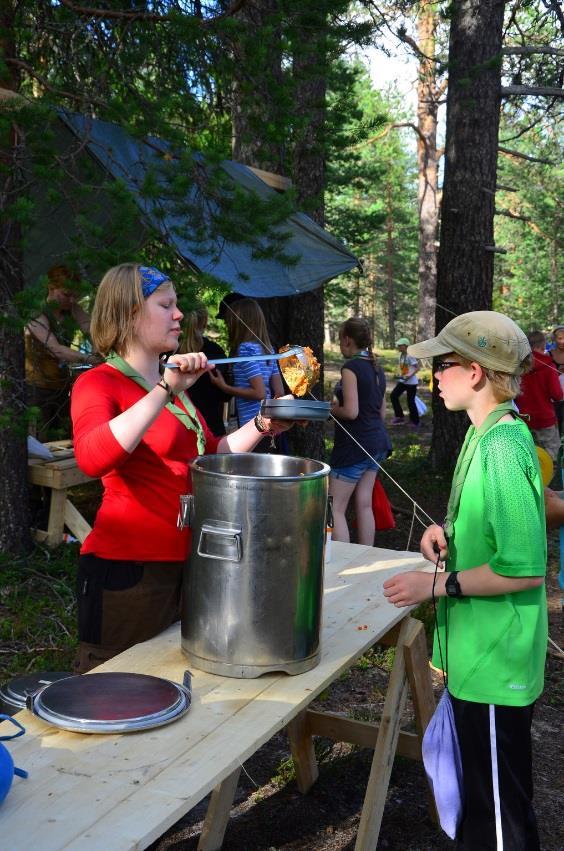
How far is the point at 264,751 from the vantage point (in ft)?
12.0

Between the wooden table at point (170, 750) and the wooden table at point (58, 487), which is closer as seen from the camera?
the wooden table at point (170, 750)

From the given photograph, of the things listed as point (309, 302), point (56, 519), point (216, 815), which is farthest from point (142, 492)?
point (309, 302)

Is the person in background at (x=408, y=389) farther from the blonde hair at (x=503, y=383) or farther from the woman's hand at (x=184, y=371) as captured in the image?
the woman's hand at (x=184, y=371)

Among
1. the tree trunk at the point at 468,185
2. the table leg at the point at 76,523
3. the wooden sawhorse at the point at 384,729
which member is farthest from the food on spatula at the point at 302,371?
the tree trunk at the point at 468,185

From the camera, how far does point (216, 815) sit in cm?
278

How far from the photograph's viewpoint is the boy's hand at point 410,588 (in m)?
2.11

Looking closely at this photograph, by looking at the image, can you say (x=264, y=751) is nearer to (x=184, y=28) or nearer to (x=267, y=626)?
(x=267, y=626)

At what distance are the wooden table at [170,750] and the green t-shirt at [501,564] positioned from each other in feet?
0.90

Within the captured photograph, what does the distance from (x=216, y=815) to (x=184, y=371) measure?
1613 millimetres

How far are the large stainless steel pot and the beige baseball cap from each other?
21.2 inches

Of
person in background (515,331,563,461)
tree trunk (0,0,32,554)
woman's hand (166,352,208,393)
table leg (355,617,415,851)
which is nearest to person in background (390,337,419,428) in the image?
person in background (515,331,563,461)

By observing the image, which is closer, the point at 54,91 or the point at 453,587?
the point at 453,587

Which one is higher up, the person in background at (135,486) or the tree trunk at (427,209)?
the tree trunk at (427,209)

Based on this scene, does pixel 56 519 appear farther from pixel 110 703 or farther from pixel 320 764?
pixel 110 703
